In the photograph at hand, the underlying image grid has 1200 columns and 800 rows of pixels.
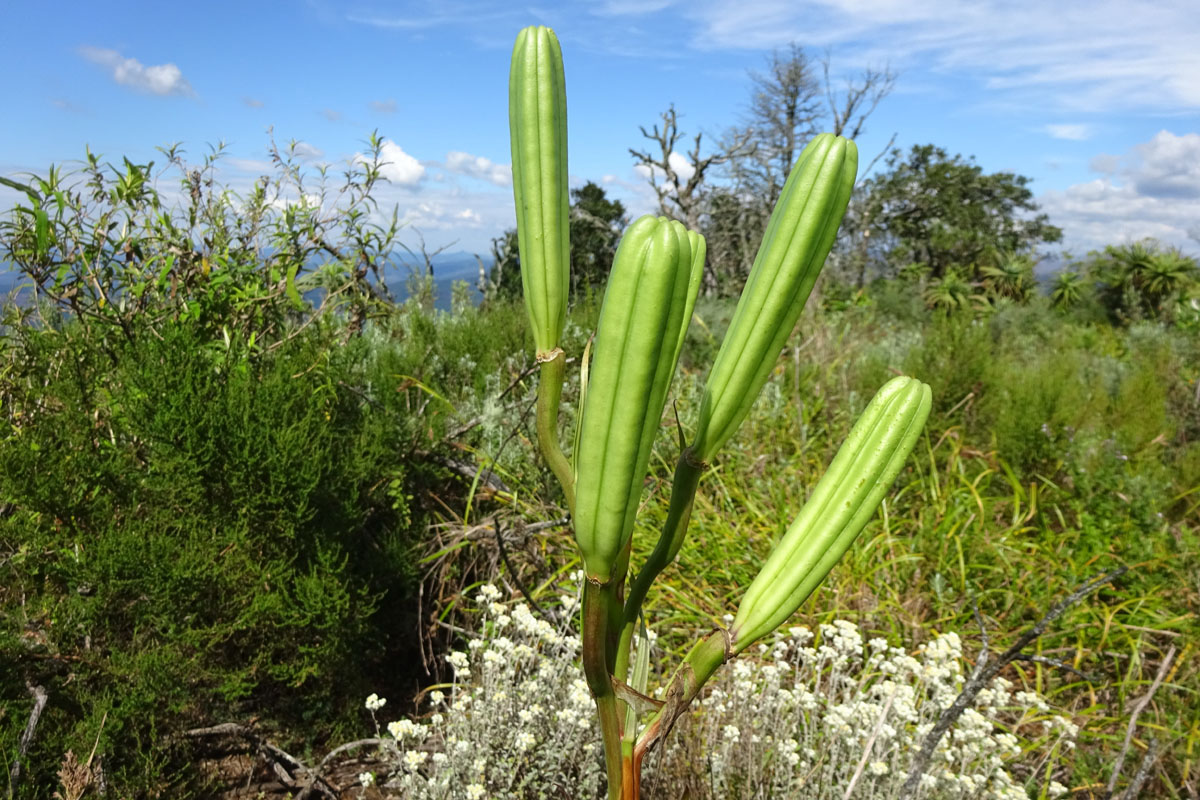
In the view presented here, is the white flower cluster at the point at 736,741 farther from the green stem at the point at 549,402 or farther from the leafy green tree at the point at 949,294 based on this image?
the leafy green tree at the point at 949,294

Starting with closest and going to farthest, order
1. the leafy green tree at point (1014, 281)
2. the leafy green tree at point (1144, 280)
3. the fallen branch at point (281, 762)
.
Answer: the fallen branch at point (281, 762)
the leafy green tree at point (1144, 280)
the leafy green tree at point (1014, 281)

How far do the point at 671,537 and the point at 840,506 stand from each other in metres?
0.15

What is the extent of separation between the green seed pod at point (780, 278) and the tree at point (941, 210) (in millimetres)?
29496

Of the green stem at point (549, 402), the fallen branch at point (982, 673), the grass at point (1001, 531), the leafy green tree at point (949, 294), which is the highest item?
the green stem at point (549, 402)

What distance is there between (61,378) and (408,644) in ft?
5.35

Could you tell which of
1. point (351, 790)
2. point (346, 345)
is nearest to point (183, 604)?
point (351, 790)

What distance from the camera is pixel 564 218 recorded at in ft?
2.22

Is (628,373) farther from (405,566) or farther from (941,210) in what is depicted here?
(941,210)

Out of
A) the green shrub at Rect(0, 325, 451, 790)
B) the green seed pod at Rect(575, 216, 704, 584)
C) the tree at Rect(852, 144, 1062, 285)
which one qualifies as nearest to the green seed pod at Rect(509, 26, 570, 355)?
the green seed pod at Rect(575, 216, 704, 584)

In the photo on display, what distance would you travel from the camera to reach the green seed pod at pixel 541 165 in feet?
2.19

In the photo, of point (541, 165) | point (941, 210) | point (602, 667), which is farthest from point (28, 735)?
point (941, 210)

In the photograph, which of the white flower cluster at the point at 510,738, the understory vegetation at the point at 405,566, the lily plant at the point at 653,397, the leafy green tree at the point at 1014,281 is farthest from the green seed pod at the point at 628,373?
the leafy green tree at the point at 1014,281

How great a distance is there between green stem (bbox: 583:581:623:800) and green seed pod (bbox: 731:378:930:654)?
12 cm

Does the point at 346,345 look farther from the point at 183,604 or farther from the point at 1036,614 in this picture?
the point at 1036,614
